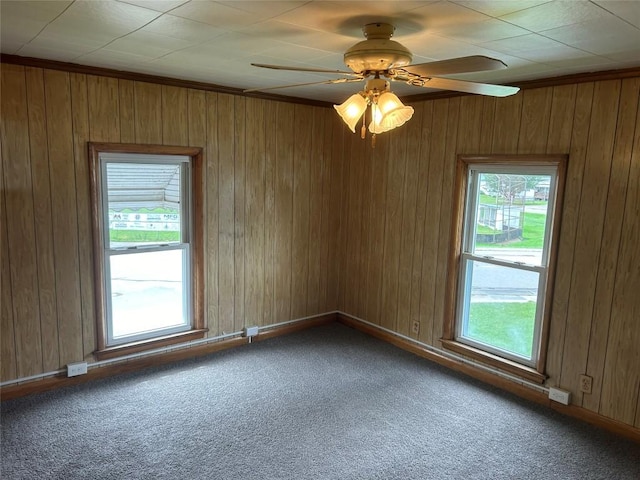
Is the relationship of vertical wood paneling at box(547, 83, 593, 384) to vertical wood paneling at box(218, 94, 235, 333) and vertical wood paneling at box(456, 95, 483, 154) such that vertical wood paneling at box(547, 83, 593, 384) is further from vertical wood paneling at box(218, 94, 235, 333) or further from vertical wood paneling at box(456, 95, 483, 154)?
vertical wood paneling at box(218, 94, 235, 333)

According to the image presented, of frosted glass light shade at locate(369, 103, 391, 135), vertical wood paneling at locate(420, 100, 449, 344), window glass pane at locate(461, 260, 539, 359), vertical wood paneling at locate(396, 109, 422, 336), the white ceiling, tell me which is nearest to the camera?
the white ceiling

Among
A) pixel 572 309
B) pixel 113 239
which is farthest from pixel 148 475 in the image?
pixel 572 309

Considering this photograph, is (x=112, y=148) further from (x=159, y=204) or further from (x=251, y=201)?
(x=251, y=201)

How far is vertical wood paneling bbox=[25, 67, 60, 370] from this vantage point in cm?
319

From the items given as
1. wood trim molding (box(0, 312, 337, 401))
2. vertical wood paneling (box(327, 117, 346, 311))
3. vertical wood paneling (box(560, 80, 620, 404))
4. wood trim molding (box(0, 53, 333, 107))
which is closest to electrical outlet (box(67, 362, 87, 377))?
wood trim molding (box(0, 312, 337, 401))

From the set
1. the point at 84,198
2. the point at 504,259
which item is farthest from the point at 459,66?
the point at 84,198

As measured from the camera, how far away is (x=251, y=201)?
439 centimetres

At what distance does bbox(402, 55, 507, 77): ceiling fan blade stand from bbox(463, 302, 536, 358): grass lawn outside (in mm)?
2312

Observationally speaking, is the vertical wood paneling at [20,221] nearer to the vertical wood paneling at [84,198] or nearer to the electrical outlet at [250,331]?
the vertical wood paneling at [84,198]

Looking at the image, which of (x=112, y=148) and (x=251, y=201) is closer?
(x=112, y=148)

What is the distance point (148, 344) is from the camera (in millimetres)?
3904

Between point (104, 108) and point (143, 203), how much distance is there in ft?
2.58

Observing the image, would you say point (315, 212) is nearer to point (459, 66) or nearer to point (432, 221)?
point (432, 221)

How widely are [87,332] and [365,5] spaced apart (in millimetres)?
3095
